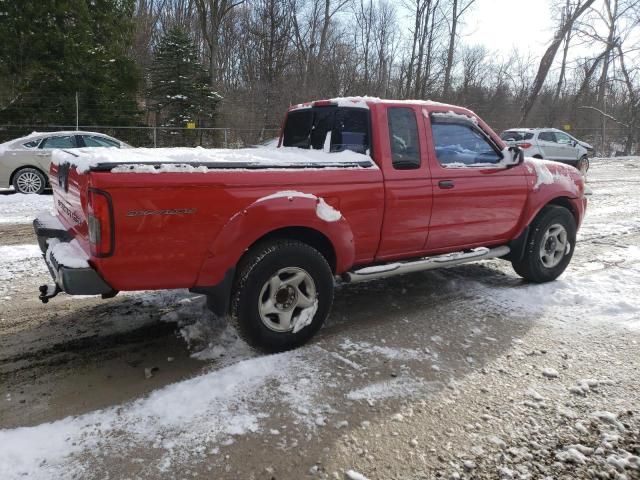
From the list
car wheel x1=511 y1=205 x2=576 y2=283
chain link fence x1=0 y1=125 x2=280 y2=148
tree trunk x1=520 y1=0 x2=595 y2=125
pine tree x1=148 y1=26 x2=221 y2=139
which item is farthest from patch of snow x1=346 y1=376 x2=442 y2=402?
tree trunk x1=520 y1=0 x2=595 y2=125

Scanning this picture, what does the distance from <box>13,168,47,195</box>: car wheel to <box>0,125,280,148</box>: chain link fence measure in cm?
649

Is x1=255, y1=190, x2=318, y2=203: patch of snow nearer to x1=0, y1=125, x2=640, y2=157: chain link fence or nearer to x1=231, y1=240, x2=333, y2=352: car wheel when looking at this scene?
x1=231, y1=240, x2=333, y2=352: car wheel

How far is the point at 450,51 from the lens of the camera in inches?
1190

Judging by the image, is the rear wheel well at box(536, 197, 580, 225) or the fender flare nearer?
the fender flare

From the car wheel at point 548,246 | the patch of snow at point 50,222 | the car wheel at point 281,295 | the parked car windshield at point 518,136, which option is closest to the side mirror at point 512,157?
the car wheel at point 548,246

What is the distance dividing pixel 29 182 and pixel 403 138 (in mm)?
10485

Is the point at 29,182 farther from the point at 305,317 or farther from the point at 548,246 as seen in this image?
the point at 548,246

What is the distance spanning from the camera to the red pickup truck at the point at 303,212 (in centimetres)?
317

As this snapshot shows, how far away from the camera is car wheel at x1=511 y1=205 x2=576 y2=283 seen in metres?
5.43

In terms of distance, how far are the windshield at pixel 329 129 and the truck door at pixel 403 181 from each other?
168 millimetres

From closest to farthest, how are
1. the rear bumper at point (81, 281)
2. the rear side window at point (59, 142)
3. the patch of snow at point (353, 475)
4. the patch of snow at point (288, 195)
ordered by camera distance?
the patch of snow at point (353, 475) < the rear bumper at point (81, 281) < the patch of snow at point (288, 195) < the rear side window at point (59, 142)

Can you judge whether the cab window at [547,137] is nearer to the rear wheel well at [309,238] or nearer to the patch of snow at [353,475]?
the rear wheel well at [309,238]

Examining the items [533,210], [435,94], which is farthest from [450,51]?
[533,210]

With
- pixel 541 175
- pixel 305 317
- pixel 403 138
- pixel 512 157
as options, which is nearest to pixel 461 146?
pixel 512 157
